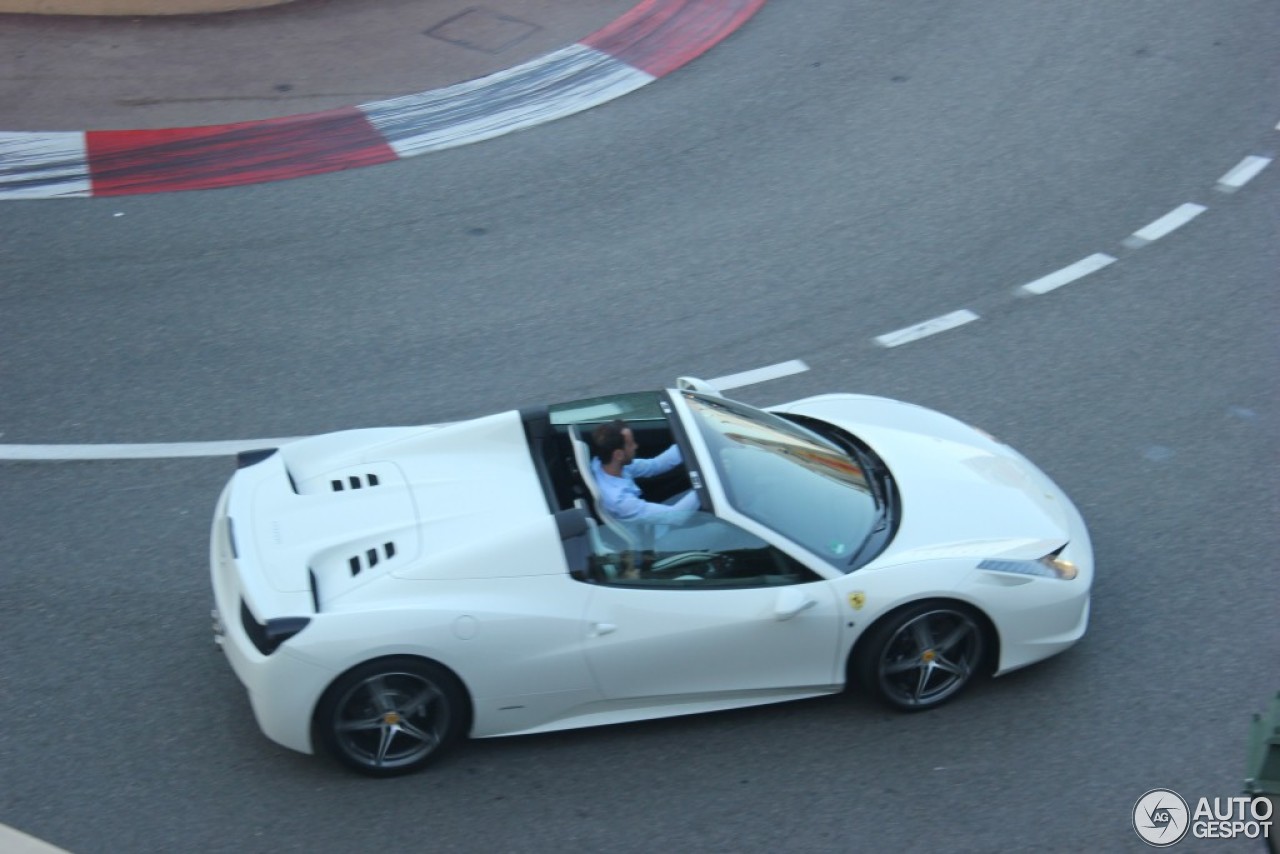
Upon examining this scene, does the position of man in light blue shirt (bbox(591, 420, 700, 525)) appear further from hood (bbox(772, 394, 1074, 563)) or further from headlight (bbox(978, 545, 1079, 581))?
headlight (bbox(978, 545, 1079, 581))

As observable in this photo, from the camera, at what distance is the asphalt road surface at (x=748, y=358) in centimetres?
595

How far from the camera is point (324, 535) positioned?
6.09 meters

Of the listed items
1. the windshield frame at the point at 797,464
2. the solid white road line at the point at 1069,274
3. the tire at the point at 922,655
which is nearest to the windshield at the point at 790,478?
the windshield frame at the point at 797,464

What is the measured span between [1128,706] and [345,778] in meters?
3.46

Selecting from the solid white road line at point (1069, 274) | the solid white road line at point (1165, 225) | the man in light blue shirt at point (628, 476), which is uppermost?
the man in light blue shirt at point (628, 476)

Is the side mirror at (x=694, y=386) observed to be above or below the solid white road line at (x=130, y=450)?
above

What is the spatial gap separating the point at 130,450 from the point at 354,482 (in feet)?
7.81

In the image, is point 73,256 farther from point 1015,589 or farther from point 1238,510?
point 1238,510

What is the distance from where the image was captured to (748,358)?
29.4 ft

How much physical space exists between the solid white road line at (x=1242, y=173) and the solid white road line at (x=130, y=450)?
23.5 feet

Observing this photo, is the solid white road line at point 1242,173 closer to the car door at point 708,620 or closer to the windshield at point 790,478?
the windshield at point 790,478

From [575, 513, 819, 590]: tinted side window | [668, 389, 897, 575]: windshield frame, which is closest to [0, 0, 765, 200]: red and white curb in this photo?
[668, 389, 897, 575]: windshield frame

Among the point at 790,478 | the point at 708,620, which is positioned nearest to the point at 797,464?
the point at 790,478

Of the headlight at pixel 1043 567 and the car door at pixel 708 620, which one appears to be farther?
the headlight at pixel 1043 567
